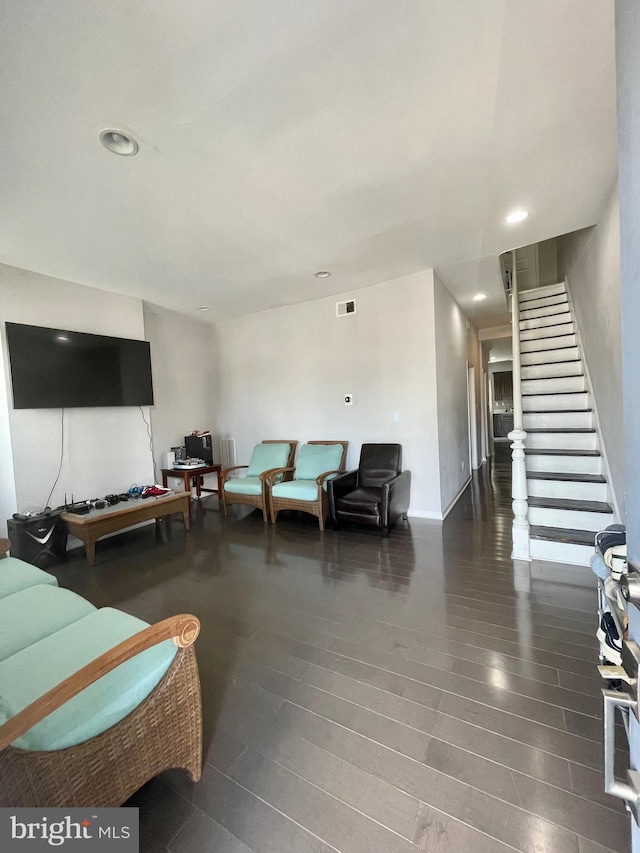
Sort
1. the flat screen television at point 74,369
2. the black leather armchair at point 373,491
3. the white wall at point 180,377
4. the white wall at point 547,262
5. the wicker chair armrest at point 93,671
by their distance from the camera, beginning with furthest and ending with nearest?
the white wall at point 547,262
the white wall at point 180,377
the black leather armchair at point 373,491
the flat screen television at point 74,369
the wicker chair armrest at point 93,671

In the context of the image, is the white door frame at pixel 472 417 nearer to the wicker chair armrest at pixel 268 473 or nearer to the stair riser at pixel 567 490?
the stair riser at pixel 567 490

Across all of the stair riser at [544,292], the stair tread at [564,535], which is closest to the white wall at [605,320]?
the stair tread at [564,535]

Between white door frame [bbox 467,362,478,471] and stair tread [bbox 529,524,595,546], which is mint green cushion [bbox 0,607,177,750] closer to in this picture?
stair tread [bbox 529,524,595,546]

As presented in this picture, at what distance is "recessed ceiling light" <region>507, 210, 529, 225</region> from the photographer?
265 cm

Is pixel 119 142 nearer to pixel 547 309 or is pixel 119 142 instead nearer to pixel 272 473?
pixel 272 473

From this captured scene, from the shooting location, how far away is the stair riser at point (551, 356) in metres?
4.07

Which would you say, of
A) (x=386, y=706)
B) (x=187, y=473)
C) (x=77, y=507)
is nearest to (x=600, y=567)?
(x=386, y=706)

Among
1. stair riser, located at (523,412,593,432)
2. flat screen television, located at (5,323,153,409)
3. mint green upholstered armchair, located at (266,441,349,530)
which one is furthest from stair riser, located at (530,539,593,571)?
flat screen television, located at (5,323,153,409)

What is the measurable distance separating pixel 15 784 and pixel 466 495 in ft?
16.4

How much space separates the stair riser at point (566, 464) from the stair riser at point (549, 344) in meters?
1.75

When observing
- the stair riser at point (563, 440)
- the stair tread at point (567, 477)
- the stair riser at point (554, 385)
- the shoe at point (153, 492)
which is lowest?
the shoe at point (153, 492)

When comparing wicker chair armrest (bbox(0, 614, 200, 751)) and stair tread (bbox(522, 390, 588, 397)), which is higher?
stair tread (bbox(522, 390, 588, 397))

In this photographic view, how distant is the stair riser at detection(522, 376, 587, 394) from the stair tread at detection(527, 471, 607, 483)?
1.07 metres

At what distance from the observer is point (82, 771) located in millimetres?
958
